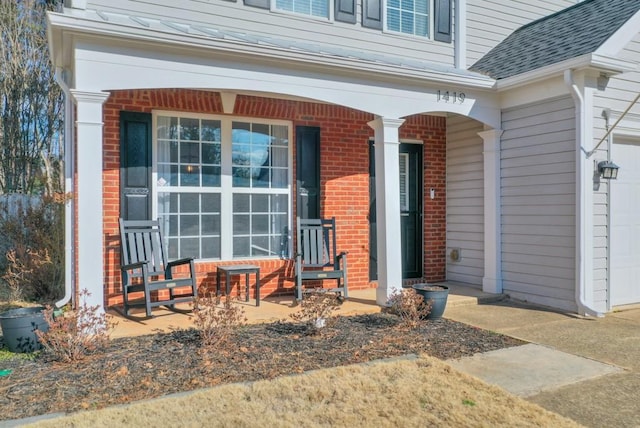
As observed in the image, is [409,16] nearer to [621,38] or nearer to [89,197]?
[621,38]

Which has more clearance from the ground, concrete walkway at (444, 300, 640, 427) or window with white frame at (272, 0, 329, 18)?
window with white frame at (272, 0, 329, 18)

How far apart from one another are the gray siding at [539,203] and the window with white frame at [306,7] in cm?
287

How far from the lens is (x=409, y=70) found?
557 centimetres

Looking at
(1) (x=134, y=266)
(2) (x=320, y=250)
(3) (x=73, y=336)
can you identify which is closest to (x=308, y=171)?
(2) (x=320, y=250)

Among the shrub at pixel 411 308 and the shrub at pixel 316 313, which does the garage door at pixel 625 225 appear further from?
the shrub at pixel 316 313

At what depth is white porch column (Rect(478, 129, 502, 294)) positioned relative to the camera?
6.48 metres

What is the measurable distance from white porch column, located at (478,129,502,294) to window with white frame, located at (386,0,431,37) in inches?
76.6

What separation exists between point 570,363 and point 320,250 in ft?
10.6

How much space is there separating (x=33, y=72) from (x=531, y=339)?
10.9 m

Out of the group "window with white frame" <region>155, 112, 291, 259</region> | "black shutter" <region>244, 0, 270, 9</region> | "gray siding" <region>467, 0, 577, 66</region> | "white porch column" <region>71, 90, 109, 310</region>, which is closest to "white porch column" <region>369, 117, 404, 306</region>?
"window with white frame" <region>155, 112, 291, 259</region>

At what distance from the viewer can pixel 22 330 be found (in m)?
3.95

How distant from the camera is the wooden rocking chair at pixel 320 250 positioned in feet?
19.9

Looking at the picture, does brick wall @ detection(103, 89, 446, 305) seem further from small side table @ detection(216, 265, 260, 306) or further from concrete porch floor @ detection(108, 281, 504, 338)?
concrete porch floor @ detection(108, 281, 504, 338)

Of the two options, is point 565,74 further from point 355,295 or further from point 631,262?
point 355,295
